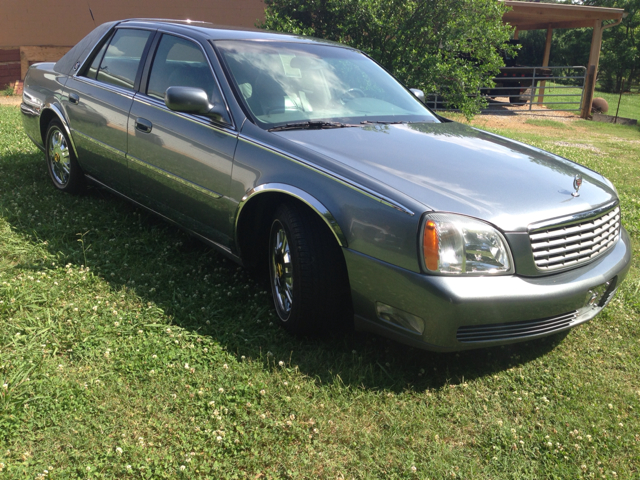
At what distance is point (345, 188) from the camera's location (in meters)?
2.77

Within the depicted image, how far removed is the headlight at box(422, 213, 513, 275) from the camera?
251 centimetres

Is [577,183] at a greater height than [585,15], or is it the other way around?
[585,15]

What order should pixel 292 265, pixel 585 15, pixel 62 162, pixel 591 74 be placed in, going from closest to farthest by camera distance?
pixel 292 265 → pixel 62 162 → pixel 591 74 → pixel 585 15

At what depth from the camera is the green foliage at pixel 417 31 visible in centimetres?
983

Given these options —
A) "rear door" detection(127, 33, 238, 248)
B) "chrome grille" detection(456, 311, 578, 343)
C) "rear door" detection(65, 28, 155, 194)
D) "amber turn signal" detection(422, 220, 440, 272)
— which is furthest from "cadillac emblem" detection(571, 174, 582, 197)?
"rear door" detection(65, 28, 155, 194)

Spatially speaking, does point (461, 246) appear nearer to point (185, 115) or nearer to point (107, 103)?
point (185, 115)

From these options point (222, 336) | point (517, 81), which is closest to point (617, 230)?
point (222, 336)

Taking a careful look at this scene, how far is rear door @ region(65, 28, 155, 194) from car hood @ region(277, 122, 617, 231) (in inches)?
60.5

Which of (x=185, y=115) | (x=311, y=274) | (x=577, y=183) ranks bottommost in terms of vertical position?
(x=311, y=274)

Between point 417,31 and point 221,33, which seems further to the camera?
point 417,31

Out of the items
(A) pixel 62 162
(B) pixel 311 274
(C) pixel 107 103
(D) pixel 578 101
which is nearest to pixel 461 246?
(B) pixel 311 274

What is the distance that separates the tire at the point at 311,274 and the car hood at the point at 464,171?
0.36 meters

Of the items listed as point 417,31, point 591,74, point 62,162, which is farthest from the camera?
point 591,74

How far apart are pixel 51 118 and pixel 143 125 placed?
1800 millimetres
